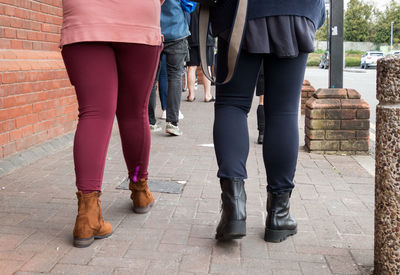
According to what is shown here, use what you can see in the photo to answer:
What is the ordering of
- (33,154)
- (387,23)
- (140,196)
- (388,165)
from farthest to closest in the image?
(387,23) < (33,154) < (140,196) < (388,165)

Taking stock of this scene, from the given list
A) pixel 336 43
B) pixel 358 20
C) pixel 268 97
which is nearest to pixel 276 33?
pixel 268 97

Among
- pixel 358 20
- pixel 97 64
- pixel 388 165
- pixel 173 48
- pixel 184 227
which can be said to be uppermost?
pixel 358 20

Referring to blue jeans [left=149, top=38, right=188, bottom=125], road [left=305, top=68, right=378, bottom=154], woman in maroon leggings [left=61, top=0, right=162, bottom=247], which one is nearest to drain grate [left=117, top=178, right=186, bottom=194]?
woman in maroon leggings [left=61, top=0, right=162, bottom=247]

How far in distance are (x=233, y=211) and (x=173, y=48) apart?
362 cm

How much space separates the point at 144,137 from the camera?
279 cm

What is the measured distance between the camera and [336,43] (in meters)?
5.70

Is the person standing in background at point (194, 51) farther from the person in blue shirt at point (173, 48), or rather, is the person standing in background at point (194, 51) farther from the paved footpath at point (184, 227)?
the paved footpath at point (184, 227)

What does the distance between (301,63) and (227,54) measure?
0.41 metres

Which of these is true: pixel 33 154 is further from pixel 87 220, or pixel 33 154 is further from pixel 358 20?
pixel 358 20

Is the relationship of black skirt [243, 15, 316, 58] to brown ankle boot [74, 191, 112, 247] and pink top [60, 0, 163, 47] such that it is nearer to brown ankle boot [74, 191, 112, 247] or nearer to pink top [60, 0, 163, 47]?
pink top [60, 0, 163, 47]

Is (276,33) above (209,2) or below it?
below

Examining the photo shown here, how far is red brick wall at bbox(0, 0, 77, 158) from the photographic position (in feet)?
13.1

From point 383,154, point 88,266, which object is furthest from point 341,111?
point 88,266

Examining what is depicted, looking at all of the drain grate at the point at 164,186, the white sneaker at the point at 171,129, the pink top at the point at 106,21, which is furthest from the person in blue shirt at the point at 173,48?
the pink top at the point at 106,21
